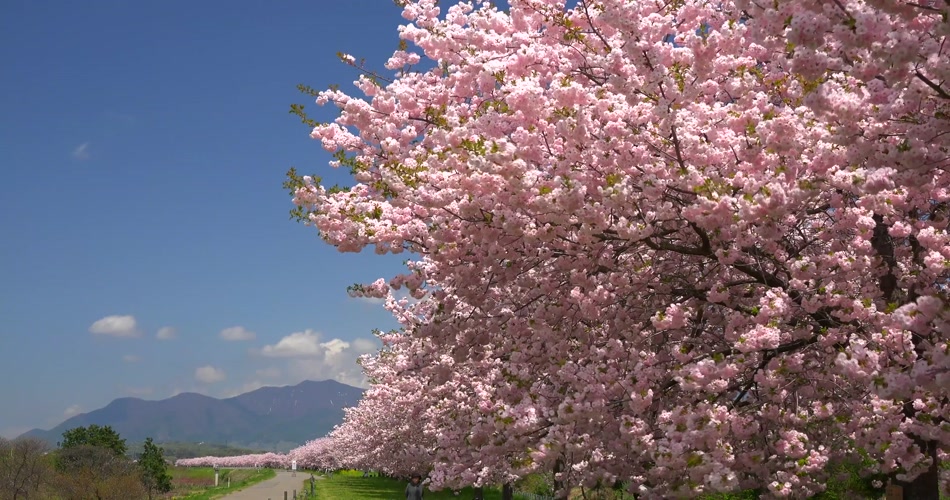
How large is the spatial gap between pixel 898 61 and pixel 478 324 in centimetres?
789

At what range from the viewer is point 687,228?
980cm

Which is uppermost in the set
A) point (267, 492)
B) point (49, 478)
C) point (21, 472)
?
point (21, 472)

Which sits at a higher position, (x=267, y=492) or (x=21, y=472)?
(x=21, y=472)

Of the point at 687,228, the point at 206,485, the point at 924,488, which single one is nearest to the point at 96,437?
the point at 206,485

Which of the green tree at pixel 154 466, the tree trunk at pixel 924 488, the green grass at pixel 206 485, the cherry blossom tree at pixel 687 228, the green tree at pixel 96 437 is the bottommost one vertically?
the green grass at pixel 206 485

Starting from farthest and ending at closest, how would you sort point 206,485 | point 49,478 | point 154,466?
point 206,485 < point 154,466 < point 49,478

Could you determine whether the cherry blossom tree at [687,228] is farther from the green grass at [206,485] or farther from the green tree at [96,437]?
the green tree at [96,437]

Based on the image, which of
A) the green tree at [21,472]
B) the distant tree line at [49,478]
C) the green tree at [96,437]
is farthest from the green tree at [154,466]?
the green tree at [21,472]

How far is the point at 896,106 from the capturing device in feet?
22.0

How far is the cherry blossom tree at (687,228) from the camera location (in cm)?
709

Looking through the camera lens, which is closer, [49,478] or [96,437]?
[49,478]

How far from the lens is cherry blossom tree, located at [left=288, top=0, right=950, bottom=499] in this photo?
7.09 meters

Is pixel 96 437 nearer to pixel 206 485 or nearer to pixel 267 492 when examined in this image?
pixel 206 485

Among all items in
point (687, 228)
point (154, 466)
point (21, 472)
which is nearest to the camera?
point (687, 228)
